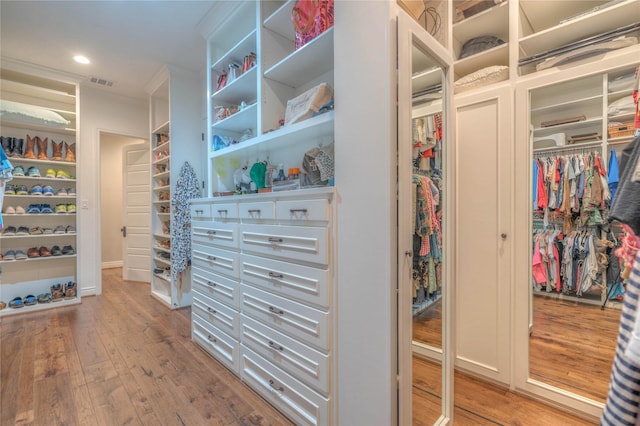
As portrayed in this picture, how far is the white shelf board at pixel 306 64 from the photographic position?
1632 millimetres

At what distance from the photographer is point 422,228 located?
1328 millimetres

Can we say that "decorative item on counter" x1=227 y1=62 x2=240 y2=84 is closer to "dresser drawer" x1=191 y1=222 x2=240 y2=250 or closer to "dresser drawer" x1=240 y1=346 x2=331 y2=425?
"dresser drawer" x1=191 y1=222 x2=240 y2=250

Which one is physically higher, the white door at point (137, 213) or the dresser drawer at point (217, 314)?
the white door at point (137, 213)

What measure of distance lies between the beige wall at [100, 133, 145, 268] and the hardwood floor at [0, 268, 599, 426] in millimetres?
3285

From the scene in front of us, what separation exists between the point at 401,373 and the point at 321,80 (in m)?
1.83

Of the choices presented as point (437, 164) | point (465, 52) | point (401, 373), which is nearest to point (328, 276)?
point (401, 373)

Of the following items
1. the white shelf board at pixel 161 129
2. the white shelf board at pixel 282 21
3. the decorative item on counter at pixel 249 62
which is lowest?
the white shelf board at pixel 161 129

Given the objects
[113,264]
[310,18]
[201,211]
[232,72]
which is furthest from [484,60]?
[113,264]

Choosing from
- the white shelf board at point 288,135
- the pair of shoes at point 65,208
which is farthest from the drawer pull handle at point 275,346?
the pair of shoes at point 65,208

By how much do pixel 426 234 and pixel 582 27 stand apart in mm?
1528

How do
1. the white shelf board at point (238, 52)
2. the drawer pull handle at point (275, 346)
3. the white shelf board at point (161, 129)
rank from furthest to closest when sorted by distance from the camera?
the white shelf board at point (161, 129), the white shelf board at point (238, 52), the drawer pull handle at point (275, 346)

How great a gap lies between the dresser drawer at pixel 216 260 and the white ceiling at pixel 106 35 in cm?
208

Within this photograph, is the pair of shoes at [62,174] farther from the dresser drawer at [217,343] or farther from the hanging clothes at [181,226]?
the dresser drawer at [217,343]

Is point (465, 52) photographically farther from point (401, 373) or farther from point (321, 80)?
point (401, 373)
